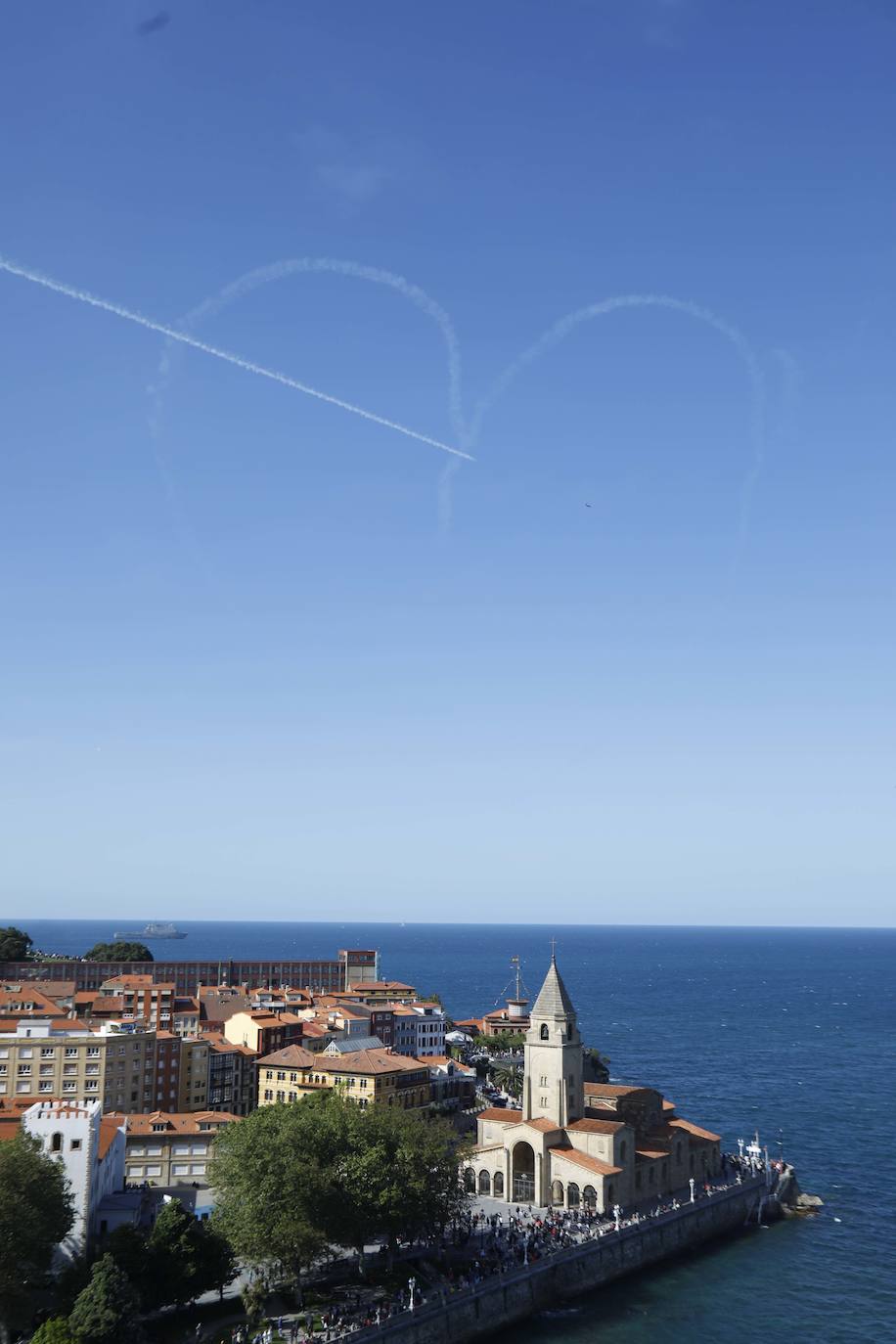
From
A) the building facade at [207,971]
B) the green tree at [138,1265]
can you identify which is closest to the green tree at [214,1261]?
the green tree at [138,1265]

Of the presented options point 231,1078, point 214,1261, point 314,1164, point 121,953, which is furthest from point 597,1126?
point 121,953

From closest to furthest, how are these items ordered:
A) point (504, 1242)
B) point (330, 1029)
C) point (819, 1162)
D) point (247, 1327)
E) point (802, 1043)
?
1. point (247, 1327)
2. point (504, 1242)
3. point (819, 1162)
4. point (330, 1029)
5. point (802, 1043)

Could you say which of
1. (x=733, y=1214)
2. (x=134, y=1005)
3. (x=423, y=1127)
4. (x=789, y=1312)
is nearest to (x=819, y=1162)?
(x=733, y=1214)

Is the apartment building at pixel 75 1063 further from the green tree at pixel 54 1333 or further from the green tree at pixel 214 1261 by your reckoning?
the green tree at pixel 54 1333

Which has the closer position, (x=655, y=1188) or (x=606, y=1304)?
(x=606, y=1304)

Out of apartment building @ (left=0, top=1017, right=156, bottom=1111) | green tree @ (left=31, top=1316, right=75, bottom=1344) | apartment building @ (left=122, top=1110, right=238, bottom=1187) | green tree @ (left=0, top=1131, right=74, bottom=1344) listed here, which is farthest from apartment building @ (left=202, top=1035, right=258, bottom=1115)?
green tree @ (left=31, top=1316, right=75, bottom=1344)

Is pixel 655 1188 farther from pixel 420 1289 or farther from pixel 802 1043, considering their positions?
pixel 802 1043
